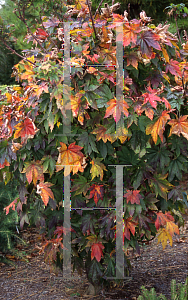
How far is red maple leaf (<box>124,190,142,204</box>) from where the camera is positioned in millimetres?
1822

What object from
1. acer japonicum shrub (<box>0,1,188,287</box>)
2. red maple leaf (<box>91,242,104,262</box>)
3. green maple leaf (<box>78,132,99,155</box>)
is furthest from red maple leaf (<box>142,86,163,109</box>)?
red maple leaf (<box>91,242,104,262</box>)

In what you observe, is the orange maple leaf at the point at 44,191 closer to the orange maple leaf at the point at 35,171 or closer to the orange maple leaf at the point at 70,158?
the orange maple leaf at the point at 35,171

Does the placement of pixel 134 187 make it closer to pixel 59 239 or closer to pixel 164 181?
pixel 164 181

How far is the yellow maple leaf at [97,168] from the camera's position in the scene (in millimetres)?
1779

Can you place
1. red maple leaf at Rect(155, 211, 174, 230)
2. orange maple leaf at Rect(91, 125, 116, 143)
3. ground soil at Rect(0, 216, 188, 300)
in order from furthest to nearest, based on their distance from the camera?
ground soil at Rect(0, 216, 188, 300) < red maple leaf at Rect(155, 211, 174, 230) < orange maple leaf at Rect(91, 125, 116, 143)

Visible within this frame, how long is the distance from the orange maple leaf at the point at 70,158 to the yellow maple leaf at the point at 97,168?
6cm

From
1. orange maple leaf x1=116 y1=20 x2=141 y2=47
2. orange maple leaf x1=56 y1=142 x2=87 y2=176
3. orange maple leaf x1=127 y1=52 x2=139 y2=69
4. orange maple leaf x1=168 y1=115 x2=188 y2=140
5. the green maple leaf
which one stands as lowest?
orange maple leaf x1=56 y1=142 x2=87 y2=176

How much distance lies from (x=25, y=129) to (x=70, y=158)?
30 centimetres

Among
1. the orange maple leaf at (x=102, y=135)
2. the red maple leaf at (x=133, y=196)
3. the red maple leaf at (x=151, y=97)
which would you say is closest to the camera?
the red maple leaf at (x=151, y=97)

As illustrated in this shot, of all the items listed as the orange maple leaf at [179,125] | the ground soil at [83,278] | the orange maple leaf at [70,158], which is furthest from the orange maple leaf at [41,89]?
the ground soil at [83,278]

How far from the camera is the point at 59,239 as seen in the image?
1990 millimetres

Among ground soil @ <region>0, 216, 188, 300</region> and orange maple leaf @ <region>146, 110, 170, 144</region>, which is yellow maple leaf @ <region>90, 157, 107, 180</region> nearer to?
orange maple leaf @ <region>146, 110, 170, 144</region>

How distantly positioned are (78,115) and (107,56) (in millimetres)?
373

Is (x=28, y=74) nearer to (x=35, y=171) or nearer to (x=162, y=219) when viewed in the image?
(x=35, y=171)
